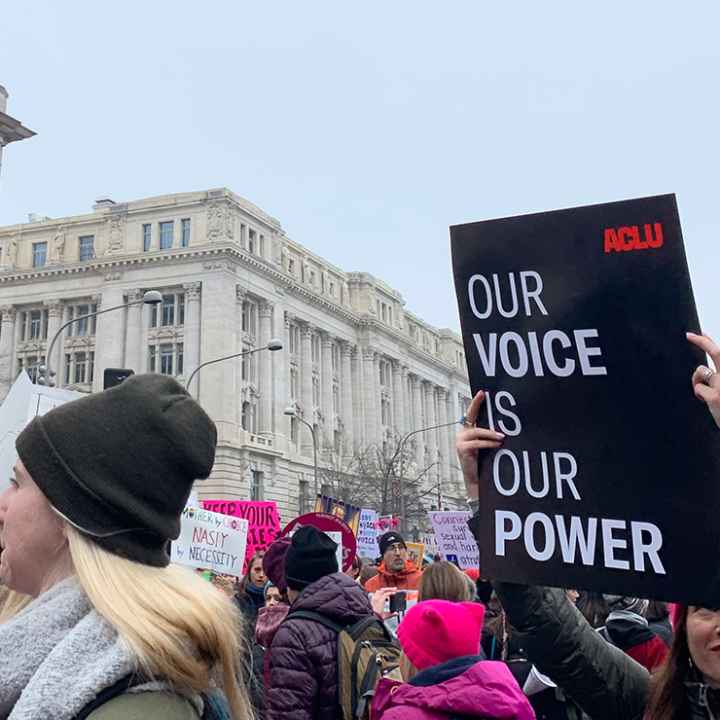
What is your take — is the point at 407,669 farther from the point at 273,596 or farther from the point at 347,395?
the point at 347,395

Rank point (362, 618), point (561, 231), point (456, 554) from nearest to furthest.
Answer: point (561, 231)
point (362, 618)
point (456, 554)

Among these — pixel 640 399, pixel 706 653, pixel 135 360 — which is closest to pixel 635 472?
pixel 640 399

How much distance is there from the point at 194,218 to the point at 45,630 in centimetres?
5269

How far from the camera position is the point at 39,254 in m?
56.8

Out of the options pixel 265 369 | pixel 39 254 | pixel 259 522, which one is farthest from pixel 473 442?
pixel 39 254

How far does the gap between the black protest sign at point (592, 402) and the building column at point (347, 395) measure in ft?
201

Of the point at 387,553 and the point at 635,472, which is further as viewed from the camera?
the point at 387,553

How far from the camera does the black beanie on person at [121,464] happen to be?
64.6 inches

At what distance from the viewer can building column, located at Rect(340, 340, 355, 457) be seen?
64312 mm

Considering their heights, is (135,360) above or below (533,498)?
above

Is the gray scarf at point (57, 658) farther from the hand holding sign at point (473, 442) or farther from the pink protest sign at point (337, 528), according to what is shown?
the pink protest sign at point (337, 528)

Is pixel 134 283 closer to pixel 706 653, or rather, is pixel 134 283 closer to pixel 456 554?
pixel 456 554

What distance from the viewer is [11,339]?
5603cm

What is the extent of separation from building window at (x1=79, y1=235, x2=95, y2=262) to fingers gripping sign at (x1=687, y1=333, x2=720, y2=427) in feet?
182
